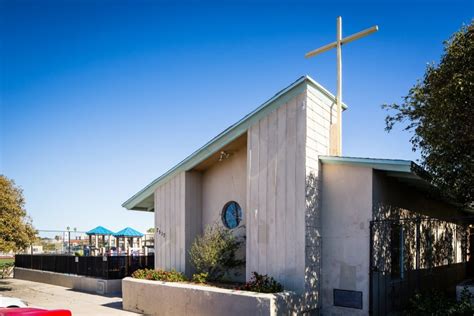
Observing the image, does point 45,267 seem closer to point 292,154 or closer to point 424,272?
point 292,154

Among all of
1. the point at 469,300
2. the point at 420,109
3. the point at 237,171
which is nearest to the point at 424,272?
the point at 469,300

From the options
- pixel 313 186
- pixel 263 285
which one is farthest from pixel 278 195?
pixel 263 285

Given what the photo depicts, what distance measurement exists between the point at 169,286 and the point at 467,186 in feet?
25.0

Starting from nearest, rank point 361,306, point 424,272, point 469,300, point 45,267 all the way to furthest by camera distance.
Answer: point 469,300, point 361,306, point 424,272, point 45,267

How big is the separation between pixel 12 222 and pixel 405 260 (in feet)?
44.6

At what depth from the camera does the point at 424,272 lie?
42.5ft

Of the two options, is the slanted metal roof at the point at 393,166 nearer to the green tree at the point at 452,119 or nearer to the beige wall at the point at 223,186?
the green tree at the point at 452,119

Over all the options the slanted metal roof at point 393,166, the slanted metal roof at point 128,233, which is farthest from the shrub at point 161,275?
the slanted metal roof at point 128,233

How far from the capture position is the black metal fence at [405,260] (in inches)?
393

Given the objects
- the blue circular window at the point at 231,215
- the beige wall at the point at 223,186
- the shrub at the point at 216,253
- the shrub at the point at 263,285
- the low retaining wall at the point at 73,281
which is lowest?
the low retaining wall at the point at 73,281

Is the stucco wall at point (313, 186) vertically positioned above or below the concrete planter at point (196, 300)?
above

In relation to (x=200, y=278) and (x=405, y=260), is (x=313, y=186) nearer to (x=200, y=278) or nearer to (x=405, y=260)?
(x=405, y=260)

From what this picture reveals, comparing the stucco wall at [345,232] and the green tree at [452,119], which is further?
the stucco wall at [345,232]

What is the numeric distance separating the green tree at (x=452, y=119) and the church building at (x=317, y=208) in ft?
2.17
